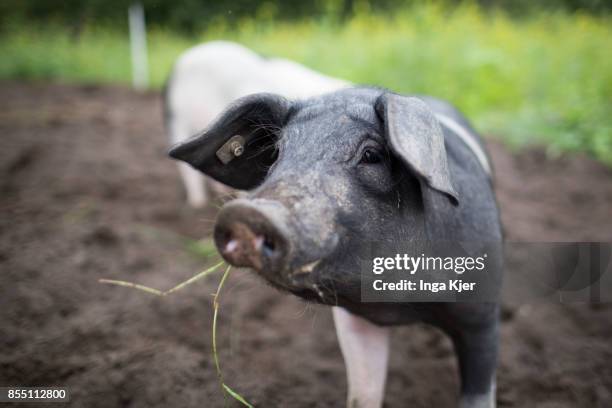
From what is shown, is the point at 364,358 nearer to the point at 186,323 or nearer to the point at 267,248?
the point at 267,248

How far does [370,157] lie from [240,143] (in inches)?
23.2

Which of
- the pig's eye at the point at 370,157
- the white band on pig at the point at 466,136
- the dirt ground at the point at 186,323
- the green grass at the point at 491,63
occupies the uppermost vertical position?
the pig's eye at the point at 370,157

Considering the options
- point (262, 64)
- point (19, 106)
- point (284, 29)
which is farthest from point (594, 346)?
point (284, 29)

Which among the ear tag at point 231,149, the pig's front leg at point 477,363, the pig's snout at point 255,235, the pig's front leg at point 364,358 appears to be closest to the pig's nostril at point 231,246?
the pig's snout at point 255,235

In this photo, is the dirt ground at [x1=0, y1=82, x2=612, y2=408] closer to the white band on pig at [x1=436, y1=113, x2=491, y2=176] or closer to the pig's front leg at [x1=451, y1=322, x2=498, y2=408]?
the pig's front leg at [x1=451, y1=322, x2=498, y2=408]

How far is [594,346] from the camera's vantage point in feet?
8.84

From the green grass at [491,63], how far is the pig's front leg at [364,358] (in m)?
4.55

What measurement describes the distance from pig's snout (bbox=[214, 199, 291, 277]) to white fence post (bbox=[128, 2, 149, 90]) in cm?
1115

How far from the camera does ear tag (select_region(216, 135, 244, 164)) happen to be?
6.29 feet

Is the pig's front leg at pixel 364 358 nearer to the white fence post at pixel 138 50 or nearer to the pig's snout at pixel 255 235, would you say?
the pig's snout at pixel 255 235

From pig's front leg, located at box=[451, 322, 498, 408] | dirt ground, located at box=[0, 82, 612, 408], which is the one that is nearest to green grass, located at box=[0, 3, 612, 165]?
dirt ground, located at box=[0, 82, 612, 408]

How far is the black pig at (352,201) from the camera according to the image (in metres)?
1.33

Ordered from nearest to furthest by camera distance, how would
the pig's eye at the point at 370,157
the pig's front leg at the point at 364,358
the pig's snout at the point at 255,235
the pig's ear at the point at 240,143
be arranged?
1. the pig's snout at the point at 255,235
2. the pig's eye at the point at 370,157
3. the pig's ear at the point at 240,143
4. the pig's front leg at the point at 364,358

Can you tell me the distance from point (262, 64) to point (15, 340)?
2.83m
